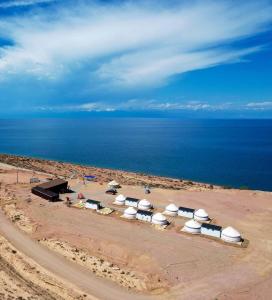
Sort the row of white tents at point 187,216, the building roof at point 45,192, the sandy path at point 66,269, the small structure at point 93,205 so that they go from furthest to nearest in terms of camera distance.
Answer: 1. the building roof at point 45,192
2. the small structure at point 93,205
3. the row of white tents at point 187,216
4. the sandy path at point 66,269

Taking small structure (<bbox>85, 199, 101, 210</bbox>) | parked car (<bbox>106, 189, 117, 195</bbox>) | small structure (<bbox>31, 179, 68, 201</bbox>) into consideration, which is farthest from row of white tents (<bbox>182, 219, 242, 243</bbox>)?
small structure (<bbox>31, 179, 68, 201</bbox>)

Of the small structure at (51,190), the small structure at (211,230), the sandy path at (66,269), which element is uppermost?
the small structure at (51,190)

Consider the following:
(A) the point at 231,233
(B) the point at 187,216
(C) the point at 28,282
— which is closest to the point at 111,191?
(B) the point at 187,216

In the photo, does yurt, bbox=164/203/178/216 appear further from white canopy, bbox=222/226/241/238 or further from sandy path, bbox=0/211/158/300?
sandy path, bbox=0/211/158/300

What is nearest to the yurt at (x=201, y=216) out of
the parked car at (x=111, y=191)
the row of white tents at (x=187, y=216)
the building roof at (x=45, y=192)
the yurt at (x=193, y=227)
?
the row of white tents at (x=187, y=216)

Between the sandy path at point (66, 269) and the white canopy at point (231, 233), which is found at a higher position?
the white canopy at point (231, 233)

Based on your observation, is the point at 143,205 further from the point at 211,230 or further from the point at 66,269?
the point at 66,269

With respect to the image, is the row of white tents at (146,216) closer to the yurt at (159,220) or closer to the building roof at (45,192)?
the yurt at (159,220)

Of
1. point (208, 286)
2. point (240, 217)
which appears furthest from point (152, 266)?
point (240, 217)
